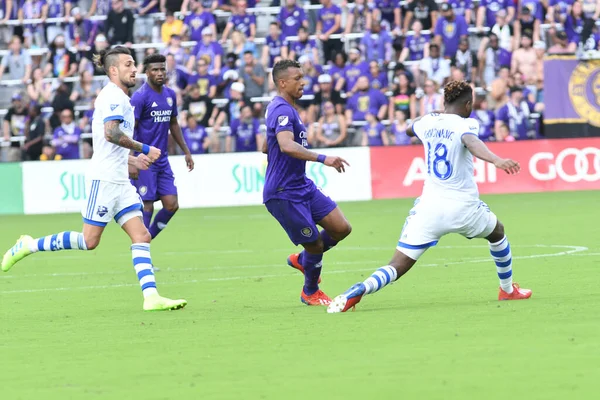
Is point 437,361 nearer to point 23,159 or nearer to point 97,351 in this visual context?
point 97,351

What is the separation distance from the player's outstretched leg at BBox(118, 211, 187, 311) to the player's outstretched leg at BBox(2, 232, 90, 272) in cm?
41

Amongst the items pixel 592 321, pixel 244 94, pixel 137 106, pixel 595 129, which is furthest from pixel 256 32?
pixel 592 321

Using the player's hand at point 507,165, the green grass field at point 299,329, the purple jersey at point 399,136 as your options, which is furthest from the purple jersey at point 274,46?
the player's hand at point 507,165

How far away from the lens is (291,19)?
28656mm

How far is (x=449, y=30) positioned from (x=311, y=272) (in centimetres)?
1791

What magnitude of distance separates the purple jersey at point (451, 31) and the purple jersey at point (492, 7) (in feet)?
2.45

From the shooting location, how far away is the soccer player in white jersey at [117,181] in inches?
400

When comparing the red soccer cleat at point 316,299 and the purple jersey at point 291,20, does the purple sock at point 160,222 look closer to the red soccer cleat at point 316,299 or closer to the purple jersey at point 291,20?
the red soccer cleat at point 316,299

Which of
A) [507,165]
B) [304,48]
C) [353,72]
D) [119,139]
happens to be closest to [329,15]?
[304,48]

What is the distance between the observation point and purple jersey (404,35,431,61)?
27922 mm

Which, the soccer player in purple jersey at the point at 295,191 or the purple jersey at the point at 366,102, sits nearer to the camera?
the soccer player in purple jersey at the point at 295,191

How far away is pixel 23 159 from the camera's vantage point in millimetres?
27875

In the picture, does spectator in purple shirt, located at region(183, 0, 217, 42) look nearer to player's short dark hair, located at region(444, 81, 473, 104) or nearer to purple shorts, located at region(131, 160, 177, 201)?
purple shorts, located at region(131, 160, 177, 201)

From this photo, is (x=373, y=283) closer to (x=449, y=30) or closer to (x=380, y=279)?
(x=380, y=279)
